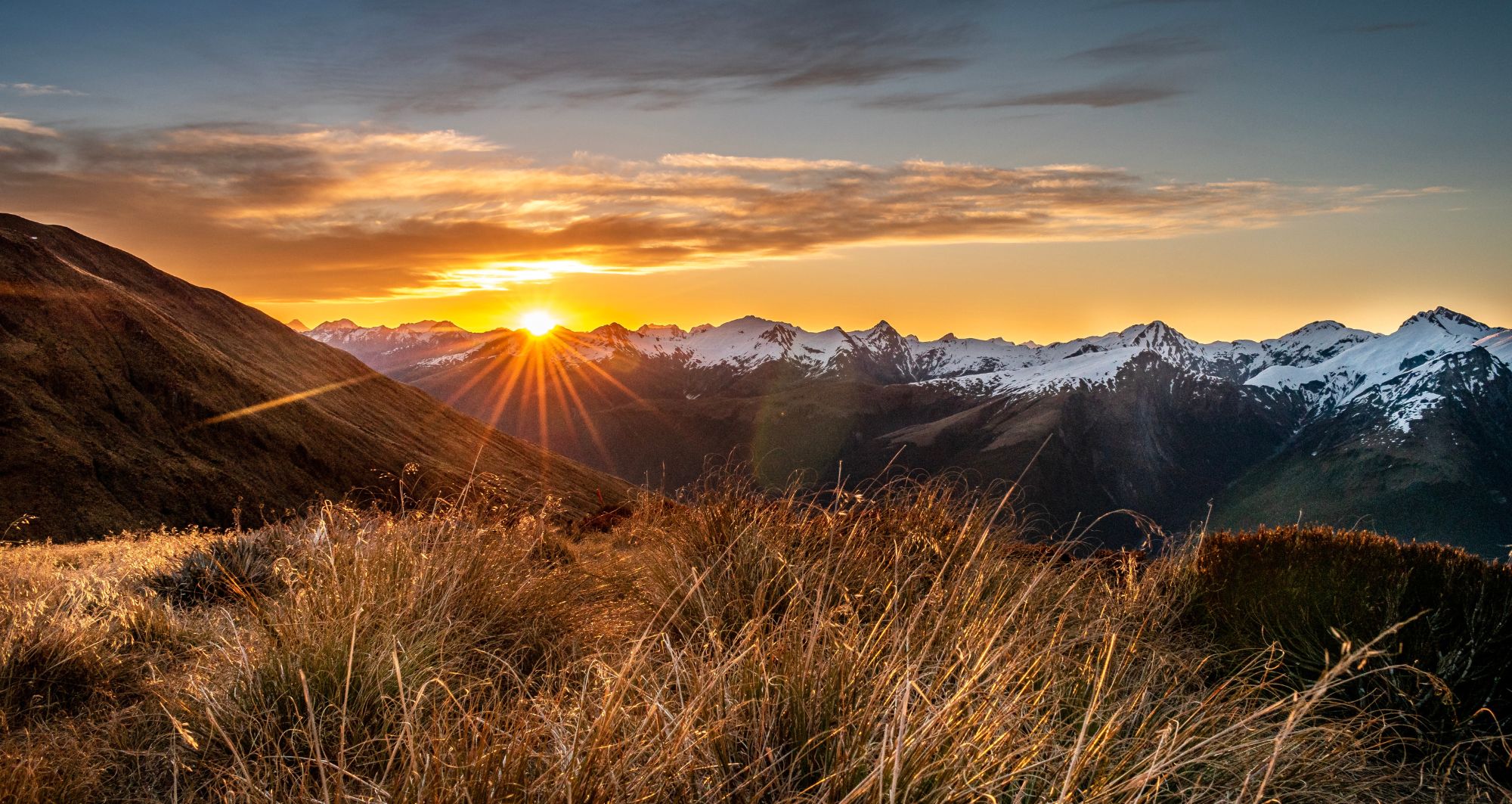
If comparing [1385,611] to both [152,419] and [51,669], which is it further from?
[152,419]

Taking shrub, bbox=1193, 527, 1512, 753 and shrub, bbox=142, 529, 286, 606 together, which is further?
shrub, bbox=142, 529, 286, 606

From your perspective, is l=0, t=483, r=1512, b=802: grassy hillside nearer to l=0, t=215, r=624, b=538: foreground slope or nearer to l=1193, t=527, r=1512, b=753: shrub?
l=1193, t=527, r=1512, b=753: shrub

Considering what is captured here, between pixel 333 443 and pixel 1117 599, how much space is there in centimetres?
6453

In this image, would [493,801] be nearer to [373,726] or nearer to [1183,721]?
[373,726]

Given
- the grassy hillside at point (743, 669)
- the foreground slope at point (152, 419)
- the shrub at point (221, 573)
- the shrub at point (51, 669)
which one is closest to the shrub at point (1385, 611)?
A: the grassy hillside at point (743, 669)

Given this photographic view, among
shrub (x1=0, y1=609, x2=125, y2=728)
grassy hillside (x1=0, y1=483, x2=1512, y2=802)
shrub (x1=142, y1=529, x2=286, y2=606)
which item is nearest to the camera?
grassy hillside (x1=0, y1=483, x2=1512, y2=802)

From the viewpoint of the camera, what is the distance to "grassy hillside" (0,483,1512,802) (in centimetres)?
259

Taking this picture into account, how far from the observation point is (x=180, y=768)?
11.1ft

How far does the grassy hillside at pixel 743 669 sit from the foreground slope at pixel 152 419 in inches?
1366

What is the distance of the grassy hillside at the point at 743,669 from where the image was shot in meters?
2.59

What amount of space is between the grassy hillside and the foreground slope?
34.7 meters

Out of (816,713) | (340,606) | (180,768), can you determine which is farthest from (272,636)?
(816,713)

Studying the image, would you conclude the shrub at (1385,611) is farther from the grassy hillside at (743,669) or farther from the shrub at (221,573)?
the shrub at (221,573)

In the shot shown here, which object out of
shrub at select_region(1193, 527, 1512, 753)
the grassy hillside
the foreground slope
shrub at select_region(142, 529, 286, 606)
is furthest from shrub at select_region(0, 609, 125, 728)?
the foreground slope
